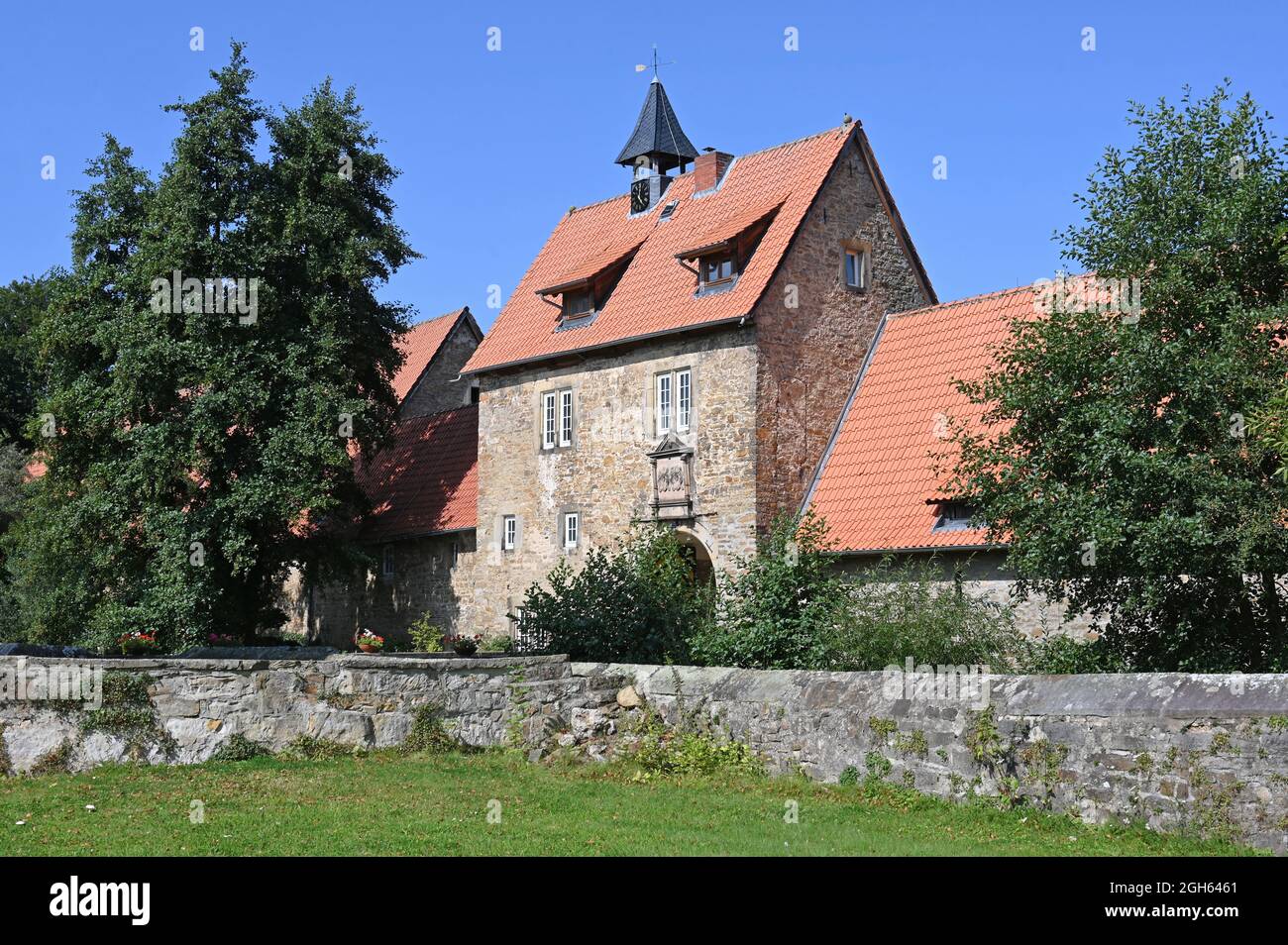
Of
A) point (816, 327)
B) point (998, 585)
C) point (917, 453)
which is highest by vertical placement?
point (816, 327)

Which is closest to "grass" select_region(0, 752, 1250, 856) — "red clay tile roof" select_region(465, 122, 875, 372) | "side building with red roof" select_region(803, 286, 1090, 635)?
"side building with red roof" select_region(803, 286, 1090, 635)

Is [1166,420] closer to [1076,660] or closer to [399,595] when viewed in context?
[1076,660]

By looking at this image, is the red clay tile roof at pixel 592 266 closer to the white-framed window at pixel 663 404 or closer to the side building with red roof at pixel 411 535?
the white-framed window at pixel 663 404

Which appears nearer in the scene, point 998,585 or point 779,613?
point 779,613

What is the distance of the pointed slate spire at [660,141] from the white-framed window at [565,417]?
676cm

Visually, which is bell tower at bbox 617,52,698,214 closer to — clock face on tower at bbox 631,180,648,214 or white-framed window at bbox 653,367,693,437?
clock face on tower at bbox 631,180,648,214

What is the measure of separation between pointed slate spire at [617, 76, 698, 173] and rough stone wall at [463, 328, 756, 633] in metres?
6.45

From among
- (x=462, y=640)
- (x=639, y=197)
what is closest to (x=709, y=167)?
(x=639, y=197)

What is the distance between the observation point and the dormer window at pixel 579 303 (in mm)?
31344

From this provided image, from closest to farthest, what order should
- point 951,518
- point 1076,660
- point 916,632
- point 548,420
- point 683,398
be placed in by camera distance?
point 1076,660
point 916,632
point 951,518
point 683,398
point 548,420

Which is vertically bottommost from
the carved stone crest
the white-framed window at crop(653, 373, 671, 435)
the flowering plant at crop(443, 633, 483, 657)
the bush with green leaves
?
the flowering plant at crop(443, 633, 483, 657)

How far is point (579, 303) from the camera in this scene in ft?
104

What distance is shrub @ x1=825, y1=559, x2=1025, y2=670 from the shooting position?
17125 mm

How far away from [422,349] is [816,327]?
16.8 m
